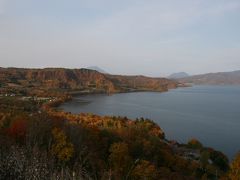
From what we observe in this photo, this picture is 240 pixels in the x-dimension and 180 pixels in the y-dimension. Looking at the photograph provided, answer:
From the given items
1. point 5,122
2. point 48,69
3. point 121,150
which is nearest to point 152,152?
point 121,150

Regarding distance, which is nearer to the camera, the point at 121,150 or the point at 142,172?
the point at 142,172

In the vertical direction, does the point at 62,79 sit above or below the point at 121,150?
above

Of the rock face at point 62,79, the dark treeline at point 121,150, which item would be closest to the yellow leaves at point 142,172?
the dark treeline at point 121,150

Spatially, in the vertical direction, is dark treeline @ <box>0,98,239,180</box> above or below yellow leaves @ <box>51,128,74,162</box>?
below

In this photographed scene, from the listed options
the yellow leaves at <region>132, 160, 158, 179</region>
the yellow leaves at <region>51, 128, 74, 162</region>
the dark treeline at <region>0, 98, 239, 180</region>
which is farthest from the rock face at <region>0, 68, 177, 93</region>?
the yellow leaves at <region>132, 160, 158, 179</region>

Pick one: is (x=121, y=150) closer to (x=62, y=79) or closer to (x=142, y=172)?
(x=142, y=172)

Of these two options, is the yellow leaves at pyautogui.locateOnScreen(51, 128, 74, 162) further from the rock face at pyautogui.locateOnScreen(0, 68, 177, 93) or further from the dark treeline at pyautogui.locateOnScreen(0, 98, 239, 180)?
the rock face at pyautogui.locateOnScreen(0, 68, 177, 93)

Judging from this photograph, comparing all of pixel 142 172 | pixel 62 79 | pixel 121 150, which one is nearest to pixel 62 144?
pixel 142 172

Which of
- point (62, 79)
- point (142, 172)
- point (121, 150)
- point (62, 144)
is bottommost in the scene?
point (121, 150)

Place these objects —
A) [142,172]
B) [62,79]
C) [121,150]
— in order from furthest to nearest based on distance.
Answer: [62,79]
[121,150]
[142,172]

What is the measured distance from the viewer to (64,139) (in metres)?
10.7

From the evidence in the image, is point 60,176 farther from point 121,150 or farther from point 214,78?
point 214,78

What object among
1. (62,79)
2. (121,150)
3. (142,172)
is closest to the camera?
(142,172)

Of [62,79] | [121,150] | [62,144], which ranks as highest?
[62,79]
